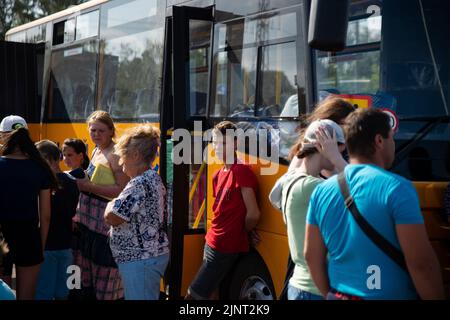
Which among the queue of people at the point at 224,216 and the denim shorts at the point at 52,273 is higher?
the queue of people at the point at 224,216

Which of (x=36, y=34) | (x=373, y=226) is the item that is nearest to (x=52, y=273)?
(x=373, y=226)

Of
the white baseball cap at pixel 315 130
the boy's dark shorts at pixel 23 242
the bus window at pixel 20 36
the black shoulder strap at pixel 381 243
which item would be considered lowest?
the boy's dark shorts at pixel 23 242

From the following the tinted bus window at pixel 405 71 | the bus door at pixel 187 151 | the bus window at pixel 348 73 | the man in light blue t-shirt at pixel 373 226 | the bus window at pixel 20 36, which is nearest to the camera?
the man in light blue t-shirt at pixel 373 226

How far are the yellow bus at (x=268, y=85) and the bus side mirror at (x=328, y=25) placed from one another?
96 cm

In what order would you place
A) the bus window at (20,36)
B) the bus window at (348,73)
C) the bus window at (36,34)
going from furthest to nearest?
the bus window at (20,36) < the bus window at (36,34) < the bus window at (348,73)

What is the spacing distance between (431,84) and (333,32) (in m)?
1.14

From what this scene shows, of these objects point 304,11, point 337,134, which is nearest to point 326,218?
point 337,134

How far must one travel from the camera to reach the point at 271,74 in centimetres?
606

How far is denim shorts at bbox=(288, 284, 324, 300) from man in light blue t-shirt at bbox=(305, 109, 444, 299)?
0.76ft

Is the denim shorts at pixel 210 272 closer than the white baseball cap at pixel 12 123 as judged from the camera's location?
Yes

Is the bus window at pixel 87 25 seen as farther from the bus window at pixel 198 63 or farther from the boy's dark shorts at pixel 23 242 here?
the boy's dark shorts at pixel 23 242

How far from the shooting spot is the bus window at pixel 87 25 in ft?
31.9

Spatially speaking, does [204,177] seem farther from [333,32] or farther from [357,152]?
[357,152]

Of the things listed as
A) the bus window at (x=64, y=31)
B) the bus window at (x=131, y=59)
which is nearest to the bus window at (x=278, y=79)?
the bus window at (x=131, y=59)
